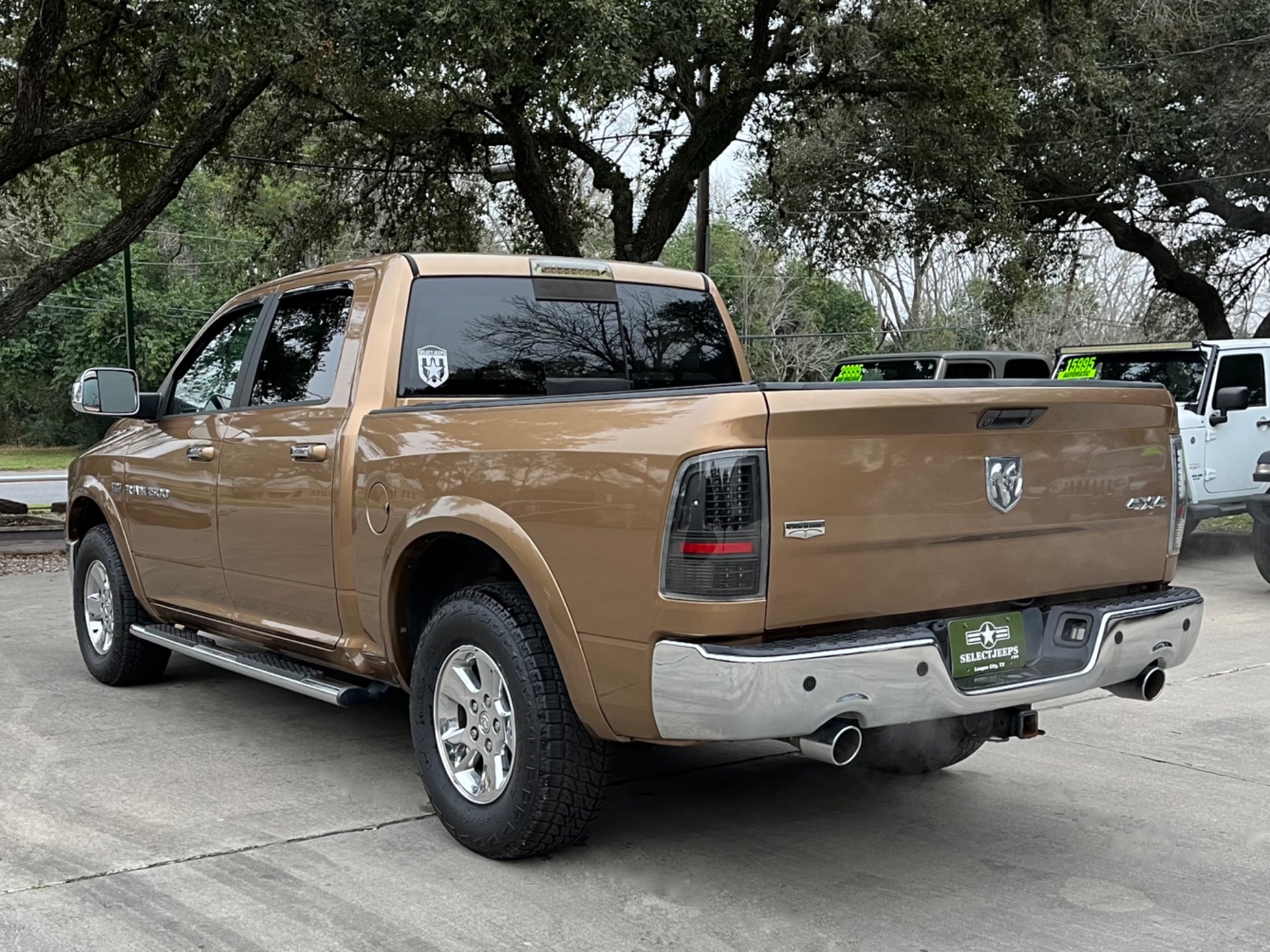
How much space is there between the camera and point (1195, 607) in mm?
4332

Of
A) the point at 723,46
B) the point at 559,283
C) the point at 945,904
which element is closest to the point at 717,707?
the point at 945,904

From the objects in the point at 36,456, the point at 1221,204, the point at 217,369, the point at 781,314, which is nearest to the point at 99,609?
the point at 217,369

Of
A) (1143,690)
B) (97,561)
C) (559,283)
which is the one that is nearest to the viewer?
(1143,690)

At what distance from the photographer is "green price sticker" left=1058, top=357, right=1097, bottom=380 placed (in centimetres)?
1319

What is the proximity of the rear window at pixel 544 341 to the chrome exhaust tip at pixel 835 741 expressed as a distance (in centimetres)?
190

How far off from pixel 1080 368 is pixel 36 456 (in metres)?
38.7

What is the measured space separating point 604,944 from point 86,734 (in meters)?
3.25

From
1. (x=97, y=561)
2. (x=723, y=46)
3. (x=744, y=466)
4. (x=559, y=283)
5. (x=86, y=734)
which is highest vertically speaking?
(x=723, y=46)

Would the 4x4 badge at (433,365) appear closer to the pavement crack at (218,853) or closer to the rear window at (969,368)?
the pavement crack at (218,853)

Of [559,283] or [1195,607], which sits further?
[559,283]

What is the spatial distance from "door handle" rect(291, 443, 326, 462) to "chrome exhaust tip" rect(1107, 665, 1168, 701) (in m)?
2.89

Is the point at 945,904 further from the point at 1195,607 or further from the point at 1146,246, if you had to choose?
the point at 1146,246

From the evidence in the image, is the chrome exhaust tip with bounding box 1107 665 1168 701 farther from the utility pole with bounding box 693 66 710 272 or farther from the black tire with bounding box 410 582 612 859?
the utility pole with bounding box 693 66 710 272

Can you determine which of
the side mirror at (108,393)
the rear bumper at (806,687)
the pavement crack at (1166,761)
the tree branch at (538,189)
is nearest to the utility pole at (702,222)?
the tree branch at (538,189)
